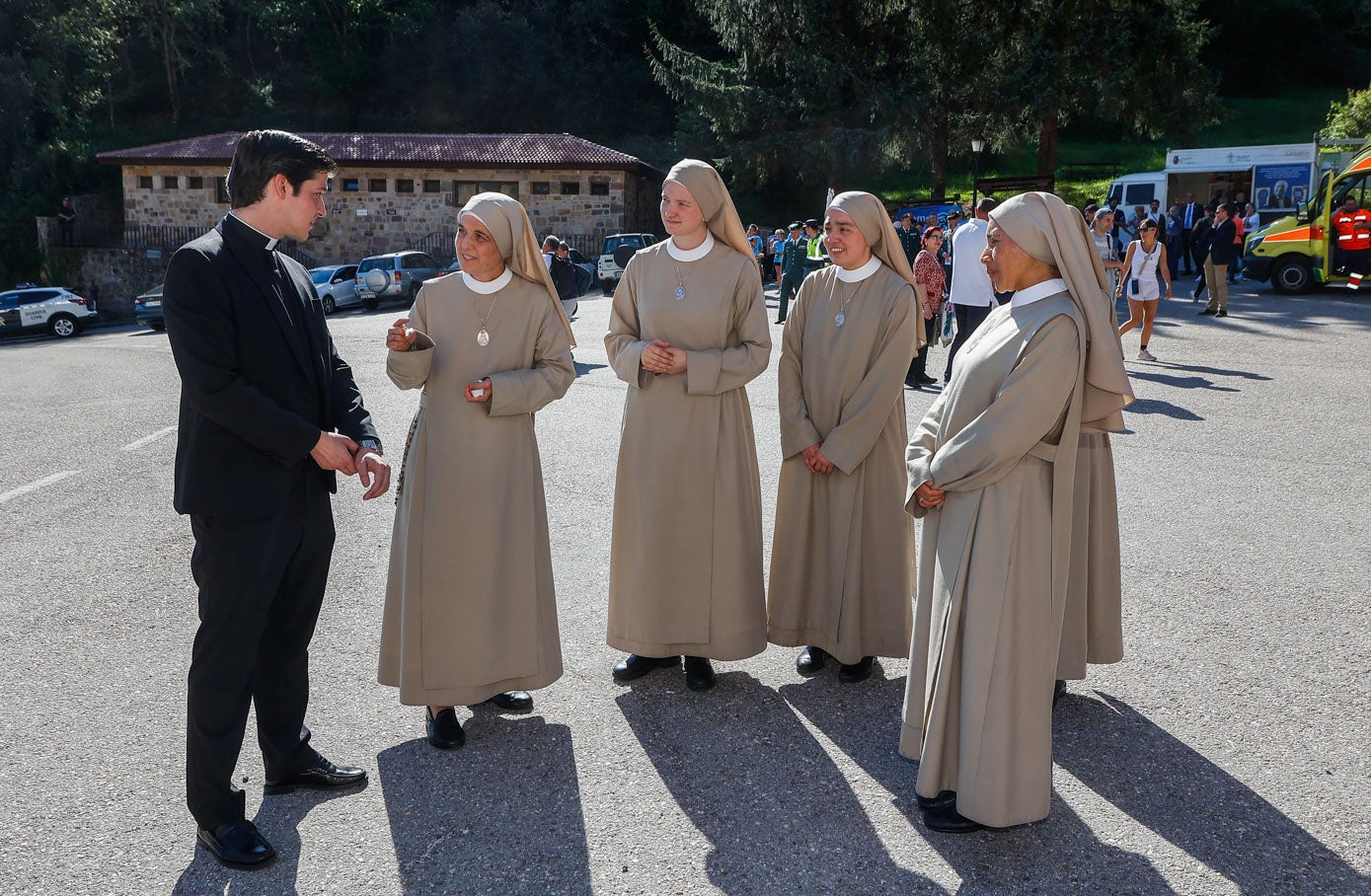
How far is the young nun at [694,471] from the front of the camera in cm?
468

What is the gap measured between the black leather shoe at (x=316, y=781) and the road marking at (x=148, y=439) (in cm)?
783

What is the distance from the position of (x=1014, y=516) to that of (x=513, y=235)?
7.28 feet

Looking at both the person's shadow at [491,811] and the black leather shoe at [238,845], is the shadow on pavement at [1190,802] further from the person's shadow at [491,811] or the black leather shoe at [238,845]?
the black leather shoe at [238,845]

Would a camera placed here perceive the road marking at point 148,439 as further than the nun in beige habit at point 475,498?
Yes

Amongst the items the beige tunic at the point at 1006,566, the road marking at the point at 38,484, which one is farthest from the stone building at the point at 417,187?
the beige tunic at the point at 1006,566

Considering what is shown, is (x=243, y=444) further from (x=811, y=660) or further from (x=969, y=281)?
(x=969, y=281)

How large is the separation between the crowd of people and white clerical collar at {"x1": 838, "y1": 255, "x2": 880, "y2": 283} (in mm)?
27

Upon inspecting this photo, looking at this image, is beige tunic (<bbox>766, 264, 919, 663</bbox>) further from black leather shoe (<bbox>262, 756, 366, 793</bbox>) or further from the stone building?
the stone building

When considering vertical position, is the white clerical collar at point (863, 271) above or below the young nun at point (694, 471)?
above

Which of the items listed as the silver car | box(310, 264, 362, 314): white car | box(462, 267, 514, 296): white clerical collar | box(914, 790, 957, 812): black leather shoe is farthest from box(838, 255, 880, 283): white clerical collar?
box(310, 264, 362, 314): white car

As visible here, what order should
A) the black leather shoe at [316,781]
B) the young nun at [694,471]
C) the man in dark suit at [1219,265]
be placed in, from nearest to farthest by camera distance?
the black leather shoe at [316,781] → the young nun at [694,471] → the man in dark suit at [1219,265]

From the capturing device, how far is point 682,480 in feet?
15.4

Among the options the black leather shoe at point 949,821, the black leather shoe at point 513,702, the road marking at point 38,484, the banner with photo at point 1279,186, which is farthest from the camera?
the banner with photo at point 1279,186

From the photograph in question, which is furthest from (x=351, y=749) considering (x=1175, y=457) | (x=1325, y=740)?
(x=1175, y=457)
